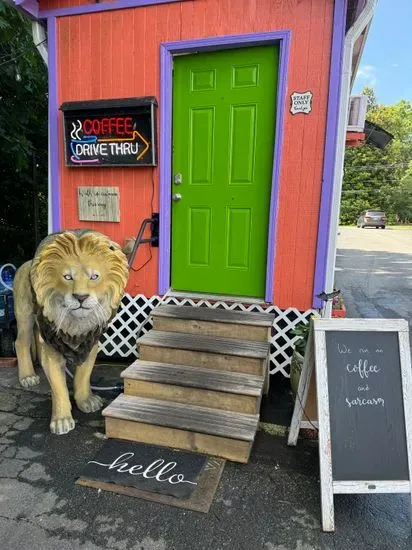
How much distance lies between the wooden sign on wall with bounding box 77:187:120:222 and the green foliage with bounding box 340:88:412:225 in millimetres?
38072

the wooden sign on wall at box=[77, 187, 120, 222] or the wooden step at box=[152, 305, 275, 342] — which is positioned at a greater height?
the wooden sign on wall at box=[77, 187, 120, 222]

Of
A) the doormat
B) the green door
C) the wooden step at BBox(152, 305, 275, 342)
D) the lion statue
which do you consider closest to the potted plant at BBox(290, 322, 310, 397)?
the wooden step at BBox(152, 305, 275, 342)

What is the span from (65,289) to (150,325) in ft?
5.11

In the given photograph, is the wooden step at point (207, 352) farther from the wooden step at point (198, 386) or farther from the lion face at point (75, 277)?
the lion face at point (75, 277)

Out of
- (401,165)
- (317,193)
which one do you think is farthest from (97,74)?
(401,165)

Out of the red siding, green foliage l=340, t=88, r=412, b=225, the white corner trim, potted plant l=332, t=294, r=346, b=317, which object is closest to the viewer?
the white corner trim

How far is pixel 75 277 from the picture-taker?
2.25 meters

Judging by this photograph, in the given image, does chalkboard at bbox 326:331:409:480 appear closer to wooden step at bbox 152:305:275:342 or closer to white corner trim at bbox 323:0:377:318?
wooden step at bbox 152:305:275:342

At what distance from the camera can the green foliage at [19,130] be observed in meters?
4.74

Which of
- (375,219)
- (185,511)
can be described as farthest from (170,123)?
(375,219)

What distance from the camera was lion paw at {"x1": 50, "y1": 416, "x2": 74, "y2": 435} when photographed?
2541mm

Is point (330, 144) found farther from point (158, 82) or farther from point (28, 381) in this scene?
point (28, 381)

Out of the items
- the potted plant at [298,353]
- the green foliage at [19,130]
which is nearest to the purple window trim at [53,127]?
the green foliage at [19,130]

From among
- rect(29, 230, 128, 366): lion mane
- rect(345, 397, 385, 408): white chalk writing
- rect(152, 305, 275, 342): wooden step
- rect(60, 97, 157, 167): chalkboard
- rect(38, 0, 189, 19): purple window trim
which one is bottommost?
rect(345, 397, 385, 408): white chalk writing
